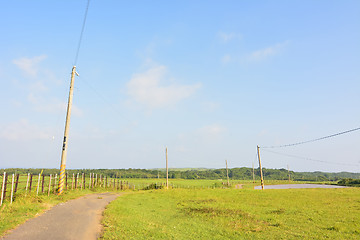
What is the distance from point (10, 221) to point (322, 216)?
22.3 m

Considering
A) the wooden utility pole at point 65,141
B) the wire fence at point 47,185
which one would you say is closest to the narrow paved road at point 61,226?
the wire fence at point 47,185

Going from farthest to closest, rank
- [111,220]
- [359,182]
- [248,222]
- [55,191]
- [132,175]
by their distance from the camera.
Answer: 1. [132,175]
2. [359,182]
3. [55,191]
4. [248,222]
5. [111,220]

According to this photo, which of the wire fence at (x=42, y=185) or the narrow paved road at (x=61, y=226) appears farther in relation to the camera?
the wire fence at (x=42, y=185)

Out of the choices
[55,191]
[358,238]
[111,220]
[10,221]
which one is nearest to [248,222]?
[358,238]

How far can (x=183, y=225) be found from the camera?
15.4 metres

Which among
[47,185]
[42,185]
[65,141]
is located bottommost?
[47,185]

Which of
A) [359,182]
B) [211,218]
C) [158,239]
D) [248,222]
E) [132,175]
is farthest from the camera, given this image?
[132,175]

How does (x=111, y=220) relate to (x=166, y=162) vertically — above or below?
below

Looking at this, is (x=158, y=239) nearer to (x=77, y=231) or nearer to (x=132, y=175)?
(x=77, y=231)

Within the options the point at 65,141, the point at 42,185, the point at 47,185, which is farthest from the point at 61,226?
the point at 47,185

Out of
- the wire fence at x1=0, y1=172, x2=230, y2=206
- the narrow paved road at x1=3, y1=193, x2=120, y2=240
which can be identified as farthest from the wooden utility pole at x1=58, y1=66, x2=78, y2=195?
the narrow paved road at x1=3, y1=193, x2=120, y2=240

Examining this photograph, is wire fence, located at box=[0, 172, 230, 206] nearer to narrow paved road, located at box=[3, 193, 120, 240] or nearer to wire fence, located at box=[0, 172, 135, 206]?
wire fence, located at box=[0, 172, 135, 206]

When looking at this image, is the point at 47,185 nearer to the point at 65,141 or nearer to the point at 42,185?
the point at 42,185

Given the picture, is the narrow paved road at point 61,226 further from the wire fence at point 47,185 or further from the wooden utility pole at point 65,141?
the wooden utility pole at point 65,141
